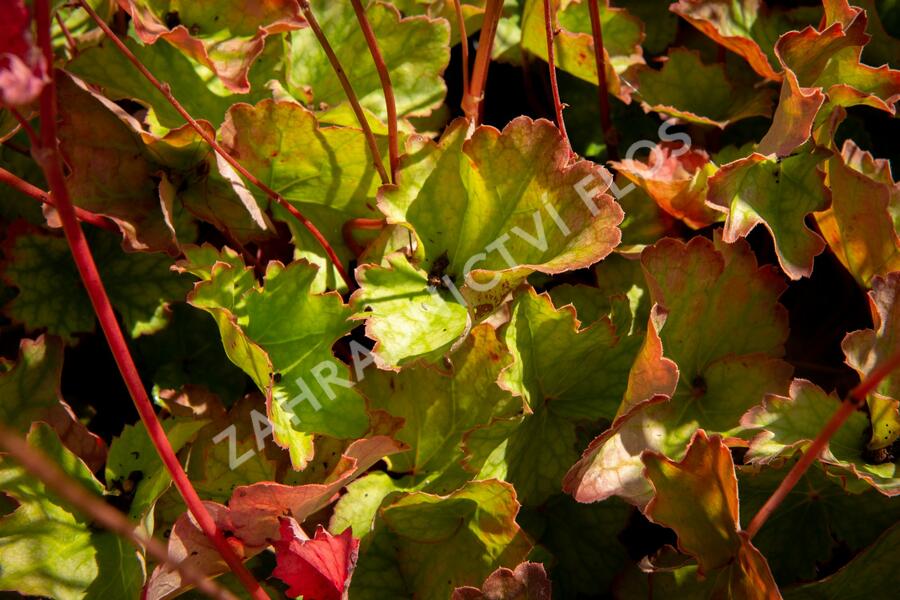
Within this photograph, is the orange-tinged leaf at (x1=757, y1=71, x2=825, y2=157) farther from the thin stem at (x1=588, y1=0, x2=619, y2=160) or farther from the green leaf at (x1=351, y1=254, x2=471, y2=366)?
the green leaf at (x1=351, y1=254, x2=471, y2=366)

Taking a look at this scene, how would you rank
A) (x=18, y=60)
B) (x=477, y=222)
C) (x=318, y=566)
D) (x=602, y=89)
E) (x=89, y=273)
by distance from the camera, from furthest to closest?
(x=602, y=89) → (x=477, y=222) → (x=318, y=566) → (x=89, y=273) → (x=18, y=60)

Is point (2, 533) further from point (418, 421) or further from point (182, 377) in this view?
point (418, 421)

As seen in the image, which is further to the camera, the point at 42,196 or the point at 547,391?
the point at 547,391

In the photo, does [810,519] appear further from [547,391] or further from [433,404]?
[433,404]

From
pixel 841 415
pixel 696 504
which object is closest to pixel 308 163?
pixel 696 504

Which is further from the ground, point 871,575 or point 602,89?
point 602,89

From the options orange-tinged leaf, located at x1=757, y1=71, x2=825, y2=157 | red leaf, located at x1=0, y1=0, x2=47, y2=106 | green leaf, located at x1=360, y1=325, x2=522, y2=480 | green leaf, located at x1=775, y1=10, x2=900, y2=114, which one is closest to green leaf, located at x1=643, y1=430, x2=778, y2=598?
green leaf, located at x1=360, y1=325, x2=522, y2=480

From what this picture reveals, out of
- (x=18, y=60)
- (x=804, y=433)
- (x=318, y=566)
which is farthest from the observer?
(x=804, y=433)

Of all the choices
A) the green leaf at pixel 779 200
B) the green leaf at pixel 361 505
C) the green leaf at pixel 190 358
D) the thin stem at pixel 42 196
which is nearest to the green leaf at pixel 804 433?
the green leaf at pixel 779 200
